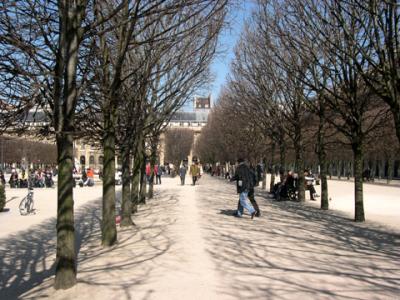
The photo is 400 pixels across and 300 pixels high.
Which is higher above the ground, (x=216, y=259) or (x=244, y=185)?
(x=244, y=185)

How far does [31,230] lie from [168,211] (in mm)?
4797

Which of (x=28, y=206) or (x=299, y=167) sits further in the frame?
(x=299, y=167)

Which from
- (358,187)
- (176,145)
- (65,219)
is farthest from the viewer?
(176,145)

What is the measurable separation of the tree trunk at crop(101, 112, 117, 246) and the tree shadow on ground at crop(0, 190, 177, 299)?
275 mm

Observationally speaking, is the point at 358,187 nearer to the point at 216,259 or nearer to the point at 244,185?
the point at 244,185

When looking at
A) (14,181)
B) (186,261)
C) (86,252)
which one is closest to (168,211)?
(86,252)

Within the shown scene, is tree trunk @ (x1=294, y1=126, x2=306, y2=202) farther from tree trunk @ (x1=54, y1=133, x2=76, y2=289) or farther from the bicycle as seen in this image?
tree trunk @ (x1=54, y1=133, x2=76, y2=289)

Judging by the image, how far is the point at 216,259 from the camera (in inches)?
335

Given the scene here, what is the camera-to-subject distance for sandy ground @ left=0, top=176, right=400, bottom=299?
6625 millimetres

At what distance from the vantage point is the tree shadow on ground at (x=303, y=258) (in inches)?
257

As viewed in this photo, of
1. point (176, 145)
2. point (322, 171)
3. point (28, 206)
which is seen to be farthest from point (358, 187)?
point (176, 145)

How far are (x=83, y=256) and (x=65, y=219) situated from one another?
9.66 ft

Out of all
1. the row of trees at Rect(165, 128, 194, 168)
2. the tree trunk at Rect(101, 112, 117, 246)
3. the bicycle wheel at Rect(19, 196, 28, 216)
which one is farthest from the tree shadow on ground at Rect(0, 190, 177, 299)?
the row of trees at Rect(165, 128, 194, 168)

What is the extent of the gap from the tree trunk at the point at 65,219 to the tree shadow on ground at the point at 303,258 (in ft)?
7.05
